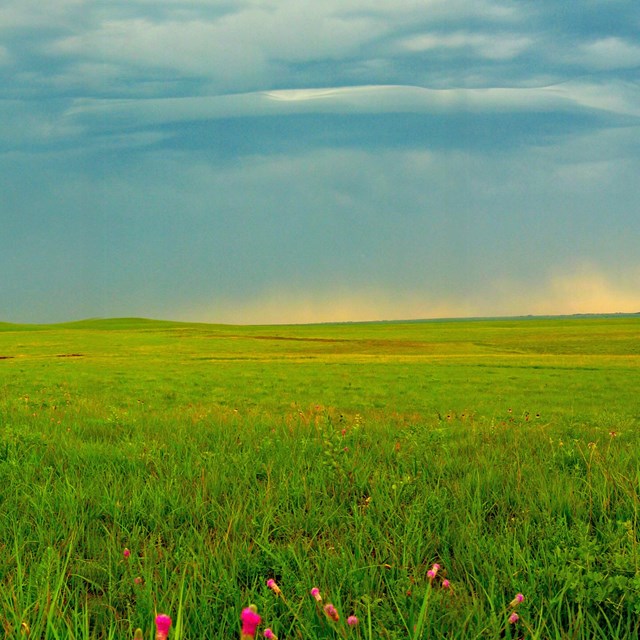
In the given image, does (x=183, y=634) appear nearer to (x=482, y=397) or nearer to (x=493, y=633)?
(x=493, y=633)

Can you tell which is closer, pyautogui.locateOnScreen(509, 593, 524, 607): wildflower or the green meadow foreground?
pyautogui.locateOnScreen(509, 593, 524, 607): wildflower

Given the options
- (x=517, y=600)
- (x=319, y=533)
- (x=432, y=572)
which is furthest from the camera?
(x=319, y=533)

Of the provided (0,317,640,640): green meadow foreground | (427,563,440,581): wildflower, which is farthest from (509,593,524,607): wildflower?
(427,563,440,581): wildflower

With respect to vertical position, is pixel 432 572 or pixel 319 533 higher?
pixel 432 572

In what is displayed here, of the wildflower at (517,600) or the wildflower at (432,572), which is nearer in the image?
the wildflower at (517,600)

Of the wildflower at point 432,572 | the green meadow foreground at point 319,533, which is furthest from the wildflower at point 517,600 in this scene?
the wildflower at point 432,572

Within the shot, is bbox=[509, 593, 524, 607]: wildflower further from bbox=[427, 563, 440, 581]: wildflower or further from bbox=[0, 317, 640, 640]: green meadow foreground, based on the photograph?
bbox=[427, 563, 440, 581]: wildflower

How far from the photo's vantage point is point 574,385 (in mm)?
30219

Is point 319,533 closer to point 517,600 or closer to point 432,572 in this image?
point 432,572

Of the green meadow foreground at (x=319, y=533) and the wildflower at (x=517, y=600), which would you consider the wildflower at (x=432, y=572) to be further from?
the wildflower at (x=517, y=600)

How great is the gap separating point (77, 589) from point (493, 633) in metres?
2.26

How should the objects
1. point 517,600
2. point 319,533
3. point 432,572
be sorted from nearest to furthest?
point 517,600 < point 432,572 < point 319,533

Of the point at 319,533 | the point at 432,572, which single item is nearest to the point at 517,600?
the point at 432,572

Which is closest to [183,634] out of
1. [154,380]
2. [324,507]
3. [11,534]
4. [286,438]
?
[324,507]
